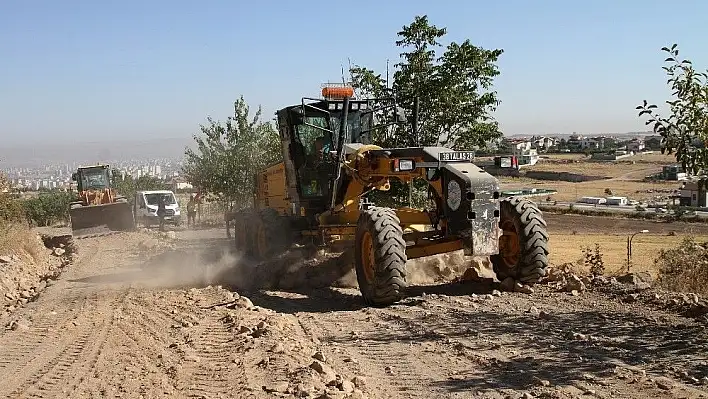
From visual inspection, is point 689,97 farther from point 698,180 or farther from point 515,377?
point 515,377

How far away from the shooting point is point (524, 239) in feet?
34.7

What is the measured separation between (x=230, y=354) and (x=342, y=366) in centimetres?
130

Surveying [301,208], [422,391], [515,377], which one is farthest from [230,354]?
[301,208]

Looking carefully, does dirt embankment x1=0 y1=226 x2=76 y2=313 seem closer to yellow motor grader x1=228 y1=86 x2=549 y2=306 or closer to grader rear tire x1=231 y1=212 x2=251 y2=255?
grader rear tire x1=231 y1=212 x2=251 y2=255

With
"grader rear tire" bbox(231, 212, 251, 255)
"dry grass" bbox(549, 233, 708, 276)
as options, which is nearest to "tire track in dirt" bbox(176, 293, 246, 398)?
"grader rear tire" bbox(231, 212, 251, 255)

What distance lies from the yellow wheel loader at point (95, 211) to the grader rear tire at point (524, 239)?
2162 centimetres

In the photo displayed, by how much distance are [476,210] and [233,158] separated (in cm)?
2569

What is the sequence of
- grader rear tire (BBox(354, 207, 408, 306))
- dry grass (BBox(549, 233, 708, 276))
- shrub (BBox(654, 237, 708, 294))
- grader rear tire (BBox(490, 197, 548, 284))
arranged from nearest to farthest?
grader rear tire (BBox(354, 207, 408, 306)), grader rear tire (BBox(490, 197, 548, 284)), shrub (BBox(654, 237, 708, 294)), dry grass (BBox(549, 233, 708, 276))

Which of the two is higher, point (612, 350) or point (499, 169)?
point (499, 169)

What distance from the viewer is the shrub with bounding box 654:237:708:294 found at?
10.7m

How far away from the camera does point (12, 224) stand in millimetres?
22922

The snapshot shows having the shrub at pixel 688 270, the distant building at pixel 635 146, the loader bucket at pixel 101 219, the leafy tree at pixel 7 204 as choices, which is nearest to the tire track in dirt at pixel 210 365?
the shrub at pixel 688 270

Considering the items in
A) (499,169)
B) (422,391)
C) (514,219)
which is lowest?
(422,391)

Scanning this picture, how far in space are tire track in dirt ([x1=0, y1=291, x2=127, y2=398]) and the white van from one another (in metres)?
23.6
